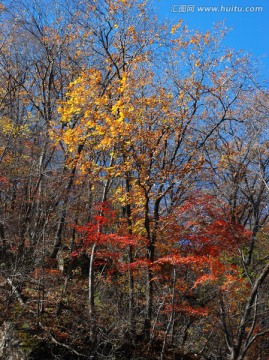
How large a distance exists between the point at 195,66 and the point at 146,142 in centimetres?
380

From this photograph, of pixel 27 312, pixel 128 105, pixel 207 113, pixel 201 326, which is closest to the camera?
pixel 27 312

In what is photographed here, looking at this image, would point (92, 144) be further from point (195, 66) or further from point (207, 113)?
point (207, 113)

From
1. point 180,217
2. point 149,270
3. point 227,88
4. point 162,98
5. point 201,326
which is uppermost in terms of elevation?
point 227,88

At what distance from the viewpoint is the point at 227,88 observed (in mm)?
13898

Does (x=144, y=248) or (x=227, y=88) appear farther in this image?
(x=227, y=88)

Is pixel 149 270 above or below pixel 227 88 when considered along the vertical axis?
below

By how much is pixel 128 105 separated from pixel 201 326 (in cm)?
831

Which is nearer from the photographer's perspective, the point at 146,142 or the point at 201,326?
the point at 146,142

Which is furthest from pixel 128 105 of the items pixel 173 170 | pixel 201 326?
pixel 201 326

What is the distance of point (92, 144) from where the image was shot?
1165 cm

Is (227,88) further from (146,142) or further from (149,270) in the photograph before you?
(149,270)

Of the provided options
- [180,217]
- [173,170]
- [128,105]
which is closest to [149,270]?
[180,217]

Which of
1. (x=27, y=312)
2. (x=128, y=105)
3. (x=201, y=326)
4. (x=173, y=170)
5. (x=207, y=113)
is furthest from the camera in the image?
(x=207, y=113)

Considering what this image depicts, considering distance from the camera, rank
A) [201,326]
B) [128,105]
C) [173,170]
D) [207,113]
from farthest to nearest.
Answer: [207,113] → [201,326] → [173,170] → [128,105]
